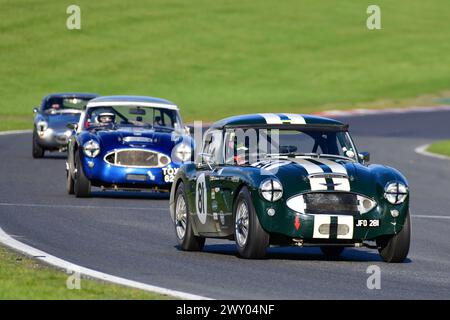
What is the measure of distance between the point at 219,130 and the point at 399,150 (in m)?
18.4

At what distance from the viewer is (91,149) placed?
18.5 m

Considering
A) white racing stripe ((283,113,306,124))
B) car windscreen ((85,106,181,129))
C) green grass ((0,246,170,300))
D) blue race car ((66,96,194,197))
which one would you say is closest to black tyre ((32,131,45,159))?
car windscreen ((85,106,181,129))

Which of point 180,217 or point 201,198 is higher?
point 201,198

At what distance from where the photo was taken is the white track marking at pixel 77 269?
9305 millimetres

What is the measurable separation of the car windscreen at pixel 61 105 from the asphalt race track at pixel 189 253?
19.4 ft

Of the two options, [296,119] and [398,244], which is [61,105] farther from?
[398,244]

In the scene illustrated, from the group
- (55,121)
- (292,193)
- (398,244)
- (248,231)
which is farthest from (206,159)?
(55,121)

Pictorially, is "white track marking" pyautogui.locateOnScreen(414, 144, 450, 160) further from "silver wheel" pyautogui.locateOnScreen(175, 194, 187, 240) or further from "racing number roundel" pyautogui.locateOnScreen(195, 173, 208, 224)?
"racing number roundel" pyautogui.locateOnScreen(195, 173, 208, 224)

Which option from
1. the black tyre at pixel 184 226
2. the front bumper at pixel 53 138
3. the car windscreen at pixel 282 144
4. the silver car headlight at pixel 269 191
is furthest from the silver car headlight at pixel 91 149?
the front bumper at pixel 53 138

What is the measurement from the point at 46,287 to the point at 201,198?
336cm

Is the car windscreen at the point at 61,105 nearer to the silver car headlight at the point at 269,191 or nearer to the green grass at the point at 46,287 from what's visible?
the silver car headlight at the point at 269,191

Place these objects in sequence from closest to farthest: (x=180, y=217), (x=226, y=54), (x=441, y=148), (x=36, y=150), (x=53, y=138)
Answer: (x=180, y=217), (x=36, y=150), (x=53, y=138), (x=441, y=148), (x=226, y=54)

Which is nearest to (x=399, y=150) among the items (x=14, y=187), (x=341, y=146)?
(x=14, y=187)

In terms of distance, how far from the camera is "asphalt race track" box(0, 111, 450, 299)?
991 cm
